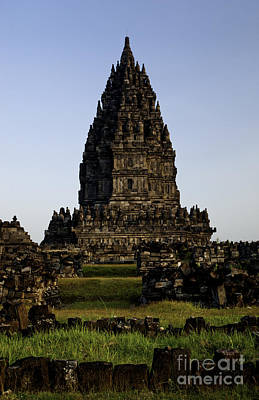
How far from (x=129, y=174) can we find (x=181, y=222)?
10836mm

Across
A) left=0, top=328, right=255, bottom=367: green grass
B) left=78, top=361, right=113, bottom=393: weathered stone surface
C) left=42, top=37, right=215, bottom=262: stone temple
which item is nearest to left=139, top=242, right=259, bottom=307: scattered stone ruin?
left=0, top=328, right=255, bottom=367: green grass

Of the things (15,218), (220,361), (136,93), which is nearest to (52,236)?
(15,218)

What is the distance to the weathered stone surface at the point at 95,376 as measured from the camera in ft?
18.5

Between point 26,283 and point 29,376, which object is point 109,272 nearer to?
point 26,283

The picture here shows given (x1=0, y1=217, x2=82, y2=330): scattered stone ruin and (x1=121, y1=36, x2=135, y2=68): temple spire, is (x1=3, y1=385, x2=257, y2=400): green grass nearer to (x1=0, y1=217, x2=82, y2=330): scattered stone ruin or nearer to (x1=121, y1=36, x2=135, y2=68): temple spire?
(x1=0, y1=217, x2=82, y2=330): scattered stone ruin

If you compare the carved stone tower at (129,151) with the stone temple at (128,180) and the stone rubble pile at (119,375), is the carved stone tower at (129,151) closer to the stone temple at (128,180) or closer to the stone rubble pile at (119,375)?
the stone temple at (128,180)

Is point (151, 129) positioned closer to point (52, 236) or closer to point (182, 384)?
point (52, 236)

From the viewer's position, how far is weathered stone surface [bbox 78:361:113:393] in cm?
562

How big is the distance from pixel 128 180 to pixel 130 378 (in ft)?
157

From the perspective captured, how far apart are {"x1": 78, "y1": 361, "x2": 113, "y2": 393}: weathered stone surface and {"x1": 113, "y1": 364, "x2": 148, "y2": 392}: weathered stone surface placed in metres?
0.09

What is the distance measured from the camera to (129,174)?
175 feet

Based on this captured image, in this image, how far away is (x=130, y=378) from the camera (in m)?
5.64

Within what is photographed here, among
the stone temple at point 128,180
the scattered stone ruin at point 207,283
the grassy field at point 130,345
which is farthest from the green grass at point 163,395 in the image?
the stone temple at point 128,180

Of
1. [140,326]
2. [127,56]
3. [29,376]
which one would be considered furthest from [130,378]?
[127,56]
